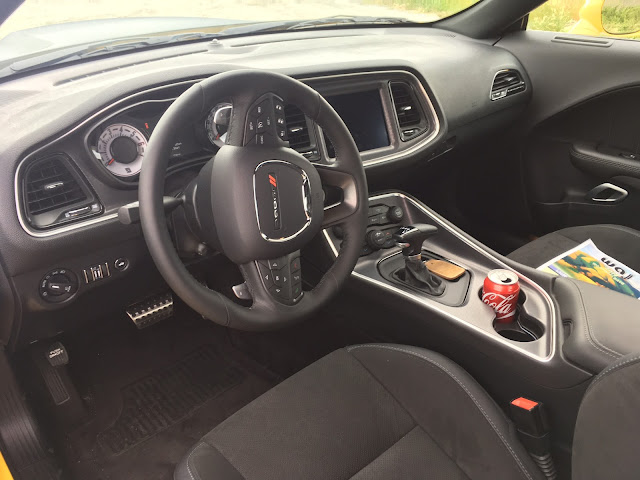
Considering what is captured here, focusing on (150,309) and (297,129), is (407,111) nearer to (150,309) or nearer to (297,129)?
(297,129)

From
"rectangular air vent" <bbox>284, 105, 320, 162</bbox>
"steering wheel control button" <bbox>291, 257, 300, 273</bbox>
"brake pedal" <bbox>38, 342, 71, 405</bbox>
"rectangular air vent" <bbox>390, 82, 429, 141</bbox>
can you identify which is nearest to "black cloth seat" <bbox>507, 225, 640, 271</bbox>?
"rectangular air vent" <bbox>390, 82, 429, 141</bbox>

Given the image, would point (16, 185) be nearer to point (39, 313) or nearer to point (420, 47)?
point (39, 313)

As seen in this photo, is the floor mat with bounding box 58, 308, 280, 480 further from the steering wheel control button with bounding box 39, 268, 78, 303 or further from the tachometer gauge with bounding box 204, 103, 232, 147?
the tachometer gauge with bounding box 204, 103, 232, 147

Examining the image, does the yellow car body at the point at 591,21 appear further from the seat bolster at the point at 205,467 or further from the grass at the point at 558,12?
the seat bolster at the point at 205,467

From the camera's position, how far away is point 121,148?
124 cm

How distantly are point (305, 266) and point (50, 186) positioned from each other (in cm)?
73

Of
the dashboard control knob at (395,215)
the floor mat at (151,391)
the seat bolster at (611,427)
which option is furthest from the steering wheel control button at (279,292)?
the floor mat at (151,391)

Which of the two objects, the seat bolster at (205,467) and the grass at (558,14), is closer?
the seat bolster at (205,467)

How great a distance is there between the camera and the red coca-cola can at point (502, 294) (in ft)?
4.50

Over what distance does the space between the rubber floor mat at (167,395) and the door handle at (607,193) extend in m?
1.50

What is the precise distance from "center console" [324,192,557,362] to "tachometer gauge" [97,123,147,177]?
542 millimetres

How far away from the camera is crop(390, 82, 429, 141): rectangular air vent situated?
1828mm

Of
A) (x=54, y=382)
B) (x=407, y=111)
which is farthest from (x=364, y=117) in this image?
(x=54, y=382)

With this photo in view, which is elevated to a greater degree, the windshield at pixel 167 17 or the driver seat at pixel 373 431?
the windshield at pixel 167 17
